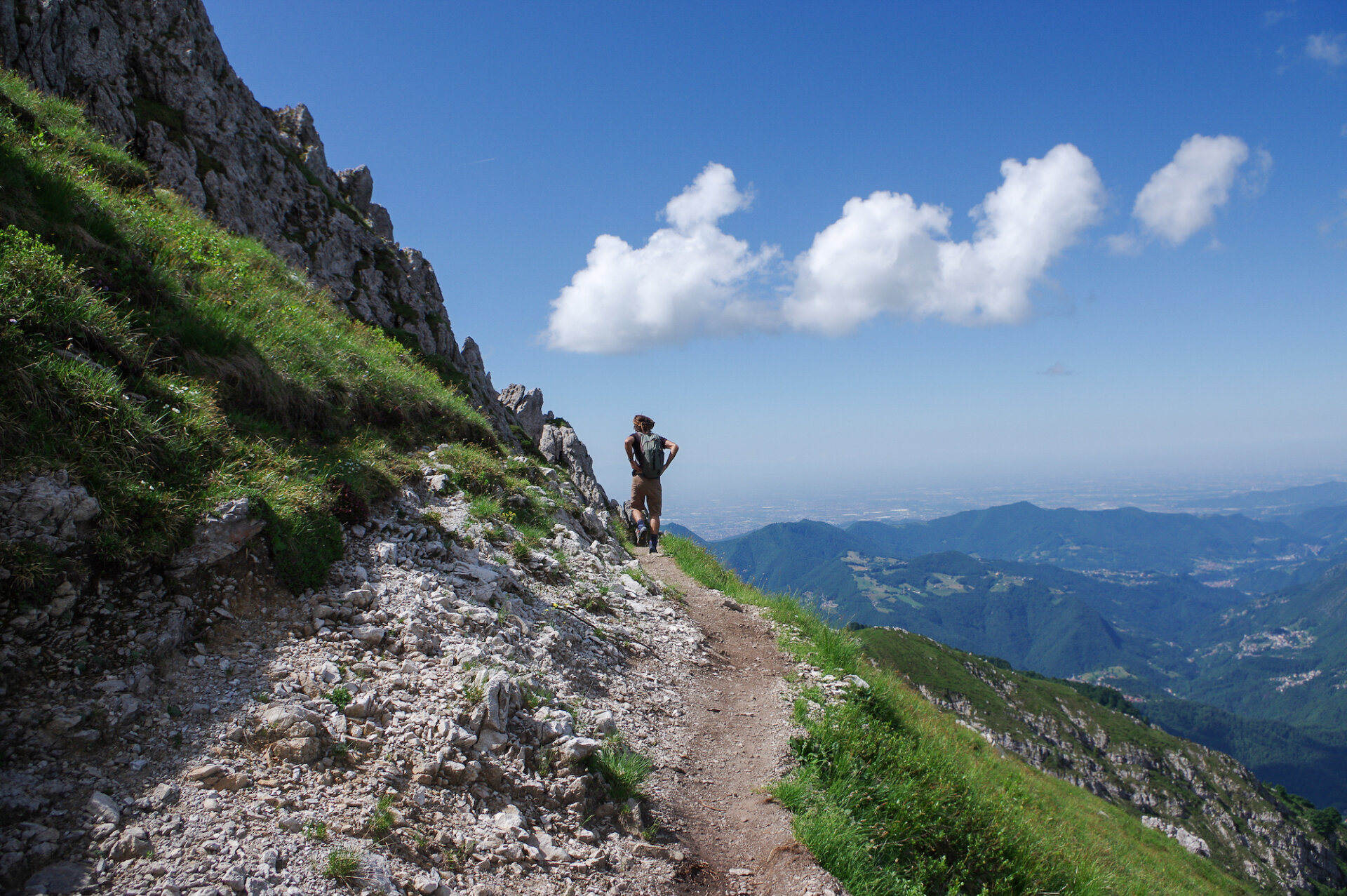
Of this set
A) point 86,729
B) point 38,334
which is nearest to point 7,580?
point 86,729

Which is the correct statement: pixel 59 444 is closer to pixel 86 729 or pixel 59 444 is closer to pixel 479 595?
pixel 86 729

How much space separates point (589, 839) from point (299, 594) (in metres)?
4.31

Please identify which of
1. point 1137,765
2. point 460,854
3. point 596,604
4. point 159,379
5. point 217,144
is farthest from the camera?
point 1137,765

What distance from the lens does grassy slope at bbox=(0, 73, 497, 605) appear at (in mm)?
5832

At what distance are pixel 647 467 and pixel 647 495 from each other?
1.14 metres

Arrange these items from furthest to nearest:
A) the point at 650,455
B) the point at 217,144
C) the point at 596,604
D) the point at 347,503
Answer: the point at 217,144 → the point at 650,455 → the point at 596,604 → the point at 347,503

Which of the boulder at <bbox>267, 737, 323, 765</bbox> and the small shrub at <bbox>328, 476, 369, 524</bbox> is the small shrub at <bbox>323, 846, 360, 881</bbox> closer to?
the boulder at <bbox>267, 737, 323, 765</bbox>

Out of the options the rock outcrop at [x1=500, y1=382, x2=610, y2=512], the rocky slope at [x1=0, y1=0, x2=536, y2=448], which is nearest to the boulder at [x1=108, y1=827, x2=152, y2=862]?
the rocky slope at [x1=0, y1=0, x2=536, y2=448]

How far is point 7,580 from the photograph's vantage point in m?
4.81

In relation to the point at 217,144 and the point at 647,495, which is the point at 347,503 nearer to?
the point at 647,495

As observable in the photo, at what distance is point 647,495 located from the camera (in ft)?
58.6

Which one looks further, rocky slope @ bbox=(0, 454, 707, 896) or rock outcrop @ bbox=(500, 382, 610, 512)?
rock outcrop @ bbox=(500, 382, 610, 512)

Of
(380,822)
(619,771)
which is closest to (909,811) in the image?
(619,771)

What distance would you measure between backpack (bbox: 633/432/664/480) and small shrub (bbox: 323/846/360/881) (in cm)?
1309
